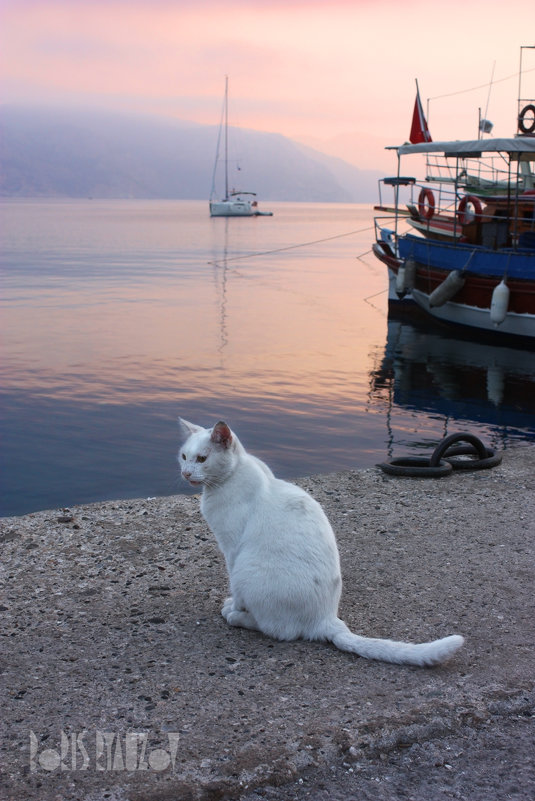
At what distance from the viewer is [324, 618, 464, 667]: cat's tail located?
12.1ft

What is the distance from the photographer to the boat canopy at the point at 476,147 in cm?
1872

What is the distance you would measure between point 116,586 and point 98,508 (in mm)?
1730

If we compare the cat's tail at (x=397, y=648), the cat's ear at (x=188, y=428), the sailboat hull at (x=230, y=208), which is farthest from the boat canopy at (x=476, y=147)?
the sailboat hull at (x=230, y=208)

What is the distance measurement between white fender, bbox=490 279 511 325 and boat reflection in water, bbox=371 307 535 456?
3.76ft

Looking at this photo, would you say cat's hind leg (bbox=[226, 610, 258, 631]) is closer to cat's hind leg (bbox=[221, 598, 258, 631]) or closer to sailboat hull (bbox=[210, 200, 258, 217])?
cat's hind leg (bbox=[221, 598, 258, 631])

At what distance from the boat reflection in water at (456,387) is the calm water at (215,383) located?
0.17 ft

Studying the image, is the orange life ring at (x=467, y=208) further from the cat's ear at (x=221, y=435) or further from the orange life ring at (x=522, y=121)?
the cat's ear at (x=221, y=435)

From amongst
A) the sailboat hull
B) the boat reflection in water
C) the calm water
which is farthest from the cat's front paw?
the sailboat hull

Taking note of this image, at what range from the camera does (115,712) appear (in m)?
3.50

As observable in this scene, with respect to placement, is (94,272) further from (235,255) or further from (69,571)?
(69,571)

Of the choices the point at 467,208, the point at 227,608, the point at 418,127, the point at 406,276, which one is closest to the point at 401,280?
the point at 406,276

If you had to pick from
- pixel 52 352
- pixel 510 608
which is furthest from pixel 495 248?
pixel 510 608

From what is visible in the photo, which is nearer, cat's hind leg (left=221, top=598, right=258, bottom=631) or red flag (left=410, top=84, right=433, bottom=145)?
A: cat's hind leg (left=221, top=598, right=258, bottom=631)

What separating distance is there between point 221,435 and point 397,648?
1452 millimetres
